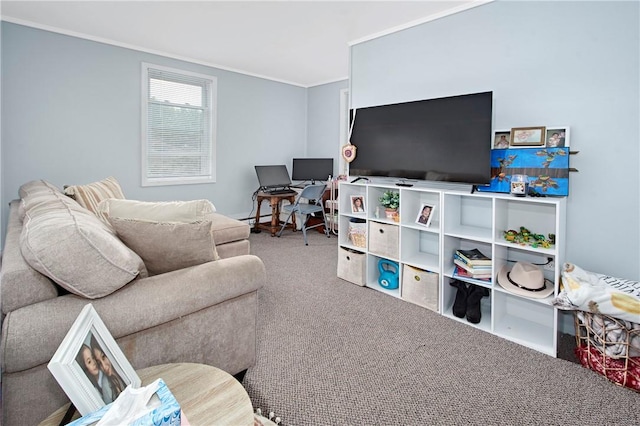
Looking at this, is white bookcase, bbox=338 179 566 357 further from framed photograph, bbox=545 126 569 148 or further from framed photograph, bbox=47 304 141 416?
framed photograph, bbox=47 304 141 416

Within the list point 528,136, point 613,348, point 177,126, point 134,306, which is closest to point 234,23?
point 177,126

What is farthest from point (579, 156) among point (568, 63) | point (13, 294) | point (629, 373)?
point (13, 294)

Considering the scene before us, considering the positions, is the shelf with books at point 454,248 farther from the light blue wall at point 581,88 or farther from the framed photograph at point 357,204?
the framed photograph at point 357,204

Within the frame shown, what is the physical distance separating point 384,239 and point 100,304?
7.29 feet

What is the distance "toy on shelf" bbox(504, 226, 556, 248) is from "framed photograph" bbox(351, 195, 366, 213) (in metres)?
1.28

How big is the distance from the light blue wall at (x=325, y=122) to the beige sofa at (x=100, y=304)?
434cm

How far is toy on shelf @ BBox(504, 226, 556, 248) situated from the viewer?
2.21 m

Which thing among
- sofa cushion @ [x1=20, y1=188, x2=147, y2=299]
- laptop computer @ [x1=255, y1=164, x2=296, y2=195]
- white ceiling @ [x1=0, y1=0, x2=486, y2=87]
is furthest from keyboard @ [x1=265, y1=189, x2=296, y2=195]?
sofa cushion @ [x1=20, y1=188, x2=147, y2=299]

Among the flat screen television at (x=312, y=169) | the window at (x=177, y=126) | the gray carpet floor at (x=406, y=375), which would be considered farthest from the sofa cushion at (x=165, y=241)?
the flat screen television at (x=312, y=169)

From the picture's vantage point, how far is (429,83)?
9.86 feet

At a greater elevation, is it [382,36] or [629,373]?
[382,36]

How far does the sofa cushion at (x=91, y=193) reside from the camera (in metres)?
2.89

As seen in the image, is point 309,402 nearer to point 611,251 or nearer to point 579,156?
point 611,251

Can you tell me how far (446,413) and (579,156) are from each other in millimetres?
1780
